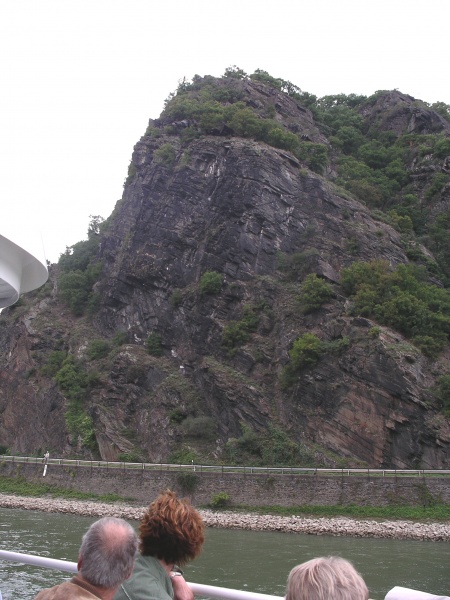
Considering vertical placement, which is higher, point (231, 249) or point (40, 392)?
point (231, 249)

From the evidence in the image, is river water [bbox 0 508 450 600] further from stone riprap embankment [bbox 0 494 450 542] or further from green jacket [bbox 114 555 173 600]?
green jacket [bbox 114 555 173 600]

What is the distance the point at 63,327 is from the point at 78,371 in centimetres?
778

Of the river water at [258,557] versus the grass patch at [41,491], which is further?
the grass patch at [41,491]

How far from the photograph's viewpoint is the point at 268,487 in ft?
107

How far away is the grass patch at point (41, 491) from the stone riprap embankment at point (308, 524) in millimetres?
2706

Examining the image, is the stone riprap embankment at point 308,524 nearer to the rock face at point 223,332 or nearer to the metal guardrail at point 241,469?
the metal guardrail at point 241,469

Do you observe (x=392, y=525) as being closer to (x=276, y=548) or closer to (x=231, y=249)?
(x=276, y=548)

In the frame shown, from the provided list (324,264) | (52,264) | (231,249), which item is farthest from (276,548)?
(52,264)

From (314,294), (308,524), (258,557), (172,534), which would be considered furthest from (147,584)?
(314,294)

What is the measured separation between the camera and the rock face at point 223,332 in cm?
3506

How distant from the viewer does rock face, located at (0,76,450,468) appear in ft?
115

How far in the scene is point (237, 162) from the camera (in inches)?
2034

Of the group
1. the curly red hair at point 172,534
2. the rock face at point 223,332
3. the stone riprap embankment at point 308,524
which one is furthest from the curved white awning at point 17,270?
the rock face at point 223,332

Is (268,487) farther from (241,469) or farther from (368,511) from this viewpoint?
(368,511)
